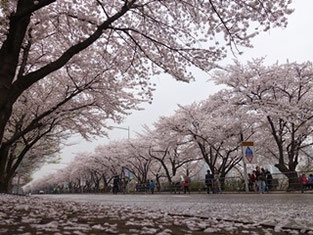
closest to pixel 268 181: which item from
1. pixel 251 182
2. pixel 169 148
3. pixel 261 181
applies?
pixel 251 182

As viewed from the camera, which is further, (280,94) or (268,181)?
(280,94)

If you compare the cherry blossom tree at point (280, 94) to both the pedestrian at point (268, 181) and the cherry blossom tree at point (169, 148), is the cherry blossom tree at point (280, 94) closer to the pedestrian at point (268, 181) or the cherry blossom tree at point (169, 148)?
the pedestrian at point (268, 181)

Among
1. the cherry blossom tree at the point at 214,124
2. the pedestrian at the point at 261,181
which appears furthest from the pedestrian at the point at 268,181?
the cherry blossom tree at the point at 214,124

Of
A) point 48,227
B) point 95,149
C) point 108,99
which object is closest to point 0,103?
point 48,227

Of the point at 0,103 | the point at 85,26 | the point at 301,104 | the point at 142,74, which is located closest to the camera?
the point at 0,103

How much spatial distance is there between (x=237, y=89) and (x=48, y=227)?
22.6m

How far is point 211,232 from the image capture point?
425 centimetres

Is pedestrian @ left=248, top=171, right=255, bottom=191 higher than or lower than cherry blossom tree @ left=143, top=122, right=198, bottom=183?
lower

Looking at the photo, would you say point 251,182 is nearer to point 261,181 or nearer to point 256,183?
point 256,183

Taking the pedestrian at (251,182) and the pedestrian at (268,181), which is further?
the pedestrian at (251,182)

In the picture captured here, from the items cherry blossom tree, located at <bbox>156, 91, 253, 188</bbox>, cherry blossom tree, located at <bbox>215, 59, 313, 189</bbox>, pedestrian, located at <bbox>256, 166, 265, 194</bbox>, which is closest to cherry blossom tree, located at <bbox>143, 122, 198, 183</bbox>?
cherry blossom tree, located at <bbox>156, 91, 253, 188</bbox>

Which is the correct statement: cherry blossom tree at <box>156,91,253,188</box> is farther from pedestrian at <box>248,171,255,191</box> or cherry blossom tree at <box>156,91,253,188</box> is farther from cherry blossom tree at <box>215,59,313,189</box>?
pedestrian at <box>248,171,255,191</box>

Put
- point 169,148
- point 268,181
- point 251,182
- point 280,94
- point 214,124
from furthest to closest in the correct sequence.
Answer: point 169,148
point 214,124
point 280,94
point 251,182
point 268,181

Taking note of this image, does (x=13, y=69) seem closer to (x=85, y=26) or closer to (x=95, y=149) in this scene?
(x=85, y=26)
